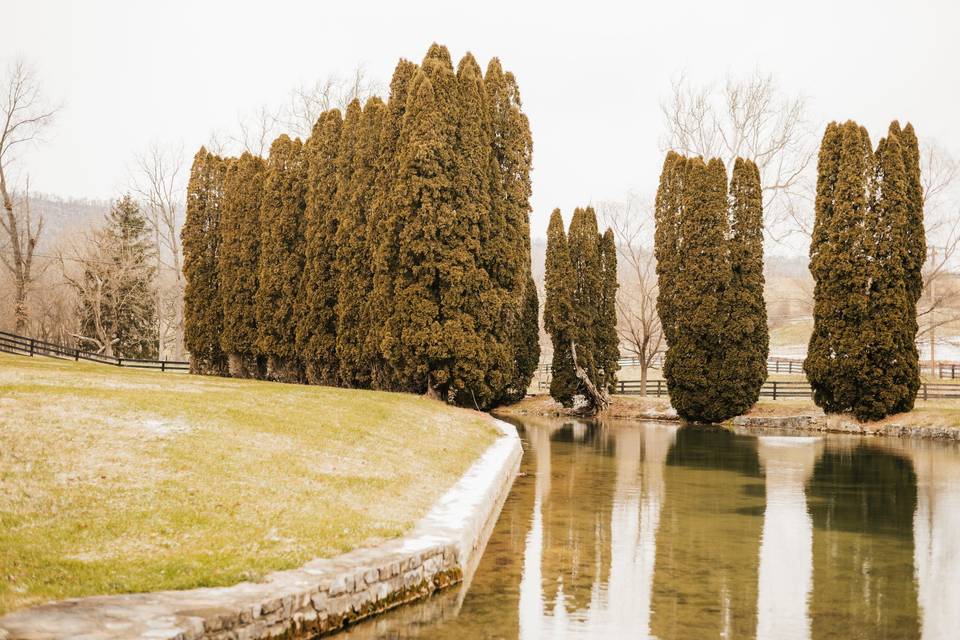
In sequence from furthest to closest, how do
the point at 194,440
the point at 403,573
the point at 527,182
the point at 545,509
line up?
the point at 527,182, the point at 545,509, the point at 194,440, the point at 403,573

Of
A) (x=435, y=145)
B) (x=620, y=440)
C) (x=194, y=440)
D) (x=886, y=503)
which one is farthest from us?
(x=435, y=145)

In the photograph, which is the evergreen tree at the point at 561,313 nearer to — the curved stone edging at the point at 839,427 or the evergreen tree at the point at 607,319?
the evergreen tree at the point at 607,319

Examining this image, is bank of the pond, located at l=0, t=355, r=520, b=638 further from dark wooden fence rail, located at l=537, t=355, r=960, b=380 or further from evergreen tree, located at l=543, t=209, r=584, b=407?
dark wooden fence rail, located at l=537, t=355, r=960, b=380

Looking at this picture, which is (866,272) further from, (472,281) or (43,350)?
(43,350)

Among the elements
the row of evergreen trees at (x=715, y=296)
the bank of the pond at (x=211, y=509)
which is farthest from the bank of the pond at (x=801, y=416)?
the bank of the pond at (x=211, y=509)

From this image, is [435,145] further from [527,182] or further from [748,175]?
[748,175]

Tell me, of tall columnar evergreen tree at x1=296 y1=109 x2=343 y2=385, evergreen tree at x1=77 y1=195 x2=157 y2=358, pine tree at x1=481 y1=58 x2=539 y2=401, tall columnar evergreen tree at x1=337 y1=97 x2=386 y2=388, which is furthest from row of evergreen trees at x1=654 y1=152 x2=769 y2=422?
evergreen tree at x1=77 y1=195 x2=157 y2=358

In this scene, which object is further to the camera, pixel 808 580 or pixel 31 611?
pixel 808 580

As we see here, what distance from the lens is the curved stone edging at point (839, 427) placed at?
25.0 metres

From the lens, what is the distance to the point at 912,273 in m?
28.0

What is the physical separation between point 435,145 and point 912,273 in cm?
1688

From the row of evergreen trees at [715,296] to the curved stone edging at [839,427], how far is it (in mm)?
970

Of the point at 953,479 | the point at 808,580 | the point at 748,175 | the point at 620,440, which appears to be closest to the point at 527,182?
the point at 748,175

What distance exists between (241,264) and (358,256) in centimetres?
968
